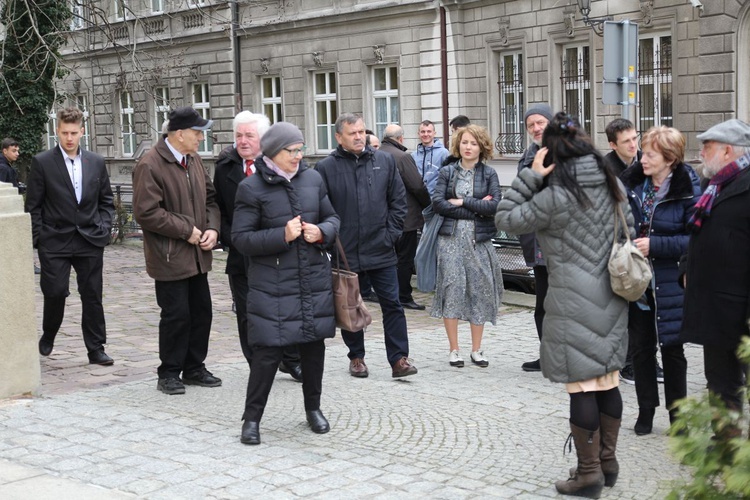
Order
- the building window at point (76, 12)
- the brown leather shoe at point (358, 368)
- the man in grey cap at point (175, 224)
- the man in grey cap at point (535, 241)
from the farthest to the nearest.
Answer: the building window at point (76, 12) < the brown leather shoe at point (358, 368) < the man in grey cap at point (535, 241) < the man in grey cap at point (175, 224)

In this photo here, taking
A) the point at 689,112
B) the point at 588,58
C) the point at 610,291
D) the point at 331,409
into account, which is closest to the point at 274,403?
the point at 331,409

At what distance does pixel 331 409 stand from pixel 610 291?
253 centimetres

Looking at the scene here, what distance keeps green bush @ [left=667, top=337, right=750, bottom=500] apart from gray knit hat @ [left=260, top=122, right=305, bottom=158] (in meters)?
3.43

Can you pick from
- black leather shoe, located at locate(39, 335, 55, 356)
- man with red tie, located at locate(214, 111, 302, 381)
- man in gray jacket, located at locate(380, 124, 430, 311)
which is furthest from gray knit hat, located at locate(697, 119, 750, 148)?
man in gray jacket, located at locate(380, 124, 430, 311)

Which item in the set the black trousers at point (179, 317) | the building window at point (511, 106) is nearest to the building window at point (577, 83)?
the building window at point (511, 106)

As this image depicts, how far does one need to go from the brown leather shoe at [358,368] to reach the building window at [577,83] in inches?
642

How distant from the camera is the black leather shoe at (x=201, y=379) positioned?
8109 millimetres

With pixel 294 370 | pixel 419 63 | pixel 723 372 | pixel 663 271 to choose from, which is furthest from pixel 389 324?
pixel 419 63

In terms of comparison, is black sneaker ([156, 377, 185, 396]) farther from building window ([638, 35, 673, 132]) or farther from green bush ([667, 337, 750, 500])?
building window ([638, 35, 673, 132])

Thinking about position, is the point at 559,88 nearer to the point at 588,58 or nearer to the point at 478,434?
the point at 588,58

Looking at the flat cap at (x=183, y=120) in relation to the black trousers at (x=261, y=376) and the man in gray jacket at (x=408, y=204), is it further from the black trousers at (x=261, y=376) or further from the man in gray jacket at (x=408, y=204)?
the man in gray jacket at (x=408, y=204)

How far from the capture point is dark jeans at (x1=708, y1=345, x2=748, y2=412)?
567cm

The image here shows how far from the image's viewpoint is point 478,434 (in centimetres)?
657

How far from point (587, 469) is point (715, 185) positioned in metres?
1.62
